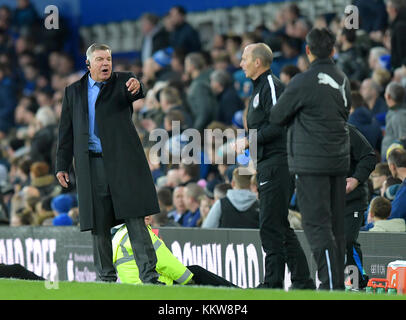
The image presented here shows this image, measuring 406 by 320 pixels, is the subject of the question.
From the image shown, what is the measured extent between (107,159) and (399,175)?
361cm

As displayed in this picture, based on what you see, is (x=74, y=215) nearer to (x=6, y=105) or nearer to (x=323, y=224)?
(x=323, y=224)

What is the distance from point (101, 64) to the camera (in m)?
8.03

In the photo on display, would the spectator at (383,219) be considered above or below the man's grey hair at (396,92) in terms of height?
below

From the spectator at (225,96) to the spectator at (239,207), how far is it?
12.7ft

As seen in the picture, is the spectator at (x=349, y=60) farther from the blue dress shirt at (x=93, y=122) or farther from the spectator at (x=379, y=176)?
the blue dress shirt at (x=93, y=122)

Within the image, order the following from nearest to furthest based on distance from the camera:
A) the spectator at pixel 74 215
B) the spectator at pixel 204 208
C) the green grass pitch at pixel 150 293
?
the green grass pitch at pixel 150 293
the spectator at pixel 204 208
the spectator at pixel 74 215

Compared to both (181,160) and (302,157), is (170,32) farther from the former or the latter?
(302,157)

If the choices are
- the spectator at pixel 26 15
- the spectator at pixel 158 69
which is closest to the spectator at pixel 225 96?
the spectator at pixel 158 69

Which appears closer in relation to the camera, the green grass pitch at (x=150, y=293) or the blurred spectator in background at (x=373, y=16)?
the green grass pitch at (x=150, y=293)

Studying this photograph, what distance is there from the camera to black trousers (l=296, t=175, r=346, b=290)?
7168mm

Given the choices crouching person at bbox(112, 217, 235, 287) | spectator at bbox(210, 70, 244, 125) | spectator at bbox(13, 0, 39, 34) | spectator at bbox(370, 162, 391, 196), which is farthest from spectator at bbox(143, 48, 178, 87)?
crouching person at bbox(112, 217, 235, 287)

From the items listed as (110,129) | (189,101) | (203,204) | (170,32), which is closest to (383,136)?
(203,204)

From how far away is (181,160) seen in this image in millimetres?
13562

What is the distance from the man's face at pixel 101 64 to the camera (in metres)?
8.03
